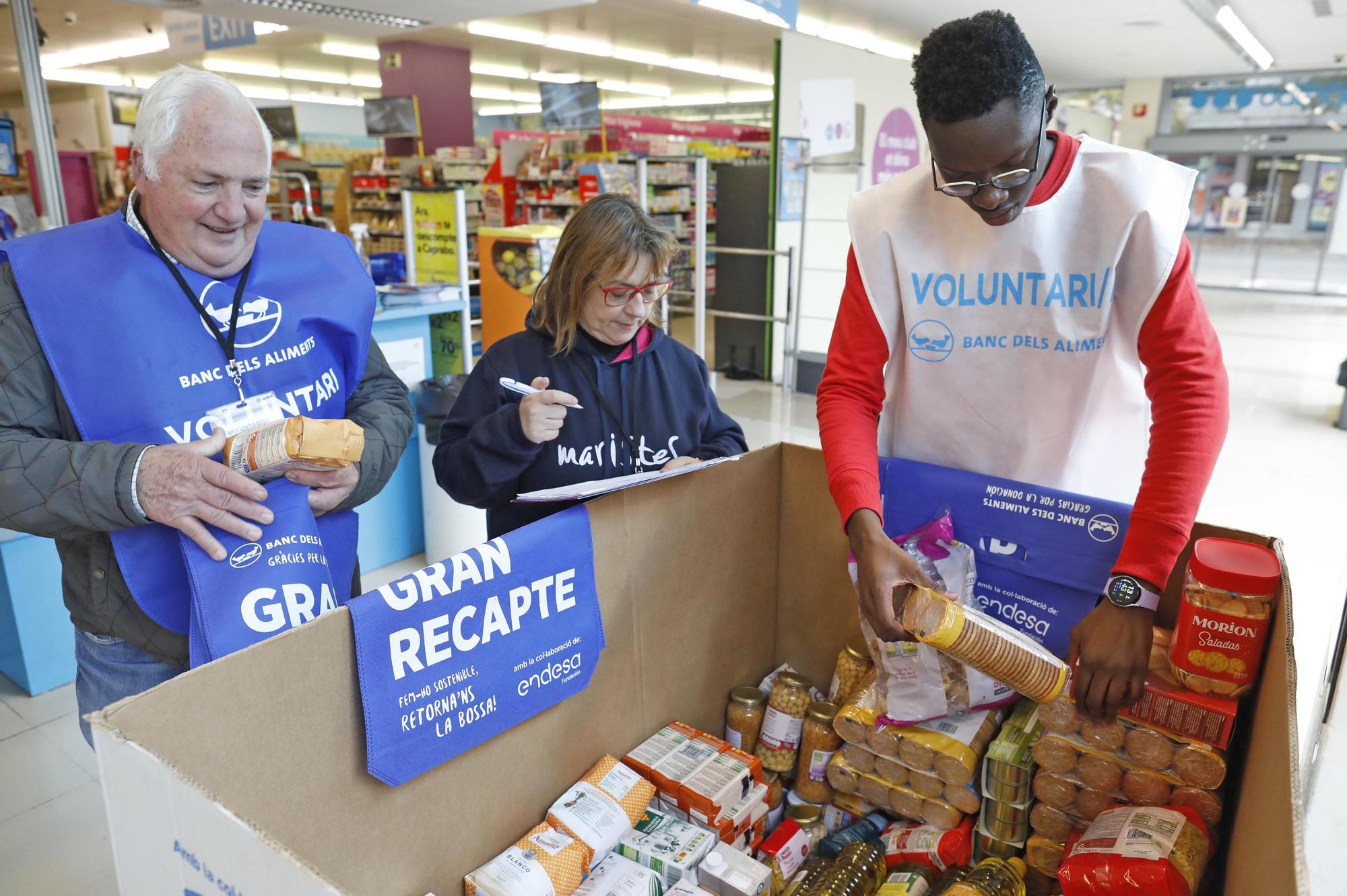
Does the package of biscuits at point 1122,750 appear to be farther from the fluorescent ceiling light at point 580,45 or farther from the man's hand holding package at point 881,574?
the fluorescent ceiling light at point 580,45

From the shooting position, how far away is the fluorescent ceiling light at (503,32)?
11.2m

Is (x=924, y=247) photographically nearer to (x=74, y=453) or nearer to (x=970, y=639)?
(x=970, y=639)

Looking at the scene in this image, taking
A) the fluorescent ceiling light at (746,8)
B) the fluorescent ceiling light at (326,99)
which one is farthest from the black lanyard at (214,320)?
the fluorescent ceiling light at (326,99)

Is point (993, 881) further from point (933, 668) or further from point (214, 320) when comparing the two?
point (214, 320)

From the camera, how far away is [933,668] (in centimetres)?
135

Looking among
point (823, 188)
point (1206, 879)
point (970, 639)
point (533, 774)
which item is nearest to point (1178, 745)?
point (1206, 879)

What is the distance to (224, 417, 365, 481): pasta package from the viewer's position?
3.67 ft

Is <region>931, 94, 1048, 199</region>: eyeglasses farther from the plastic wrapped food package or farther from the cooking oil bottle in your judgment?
the cooking oil bottle

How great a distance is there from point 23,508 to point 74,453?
0.09 meters

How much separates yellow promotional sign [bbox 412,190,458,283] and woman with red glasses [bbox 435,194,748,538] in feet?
9.90

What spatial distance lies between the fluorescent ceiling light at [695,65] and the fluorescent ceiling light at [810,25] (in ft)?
10.3

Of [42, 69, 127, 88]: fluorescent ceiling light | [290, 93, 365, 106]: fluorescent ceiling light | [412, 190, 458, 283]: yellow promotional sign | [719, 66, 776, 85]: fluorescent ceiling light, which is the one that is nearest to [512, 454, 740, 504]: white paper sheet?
[412, 190, 458, 283]: yellow promotional sign

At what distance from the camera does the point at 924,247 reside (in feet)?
4.48

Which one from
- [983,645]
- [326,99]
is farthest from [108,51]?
[983,645]
